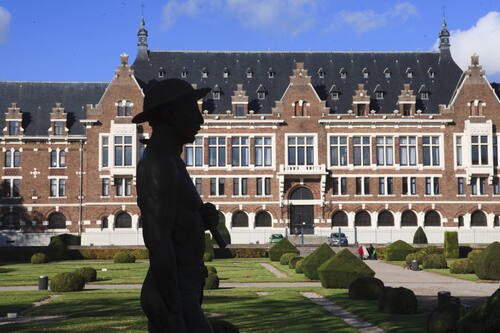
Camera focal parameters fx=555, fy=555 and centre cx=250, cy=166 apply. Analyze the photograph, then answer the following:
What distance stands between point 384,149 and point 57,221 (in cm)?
3485

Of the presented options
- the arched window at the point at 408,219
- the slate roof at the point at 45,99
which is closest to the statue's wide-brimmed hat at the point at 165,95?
the arched window at the point at 408,219

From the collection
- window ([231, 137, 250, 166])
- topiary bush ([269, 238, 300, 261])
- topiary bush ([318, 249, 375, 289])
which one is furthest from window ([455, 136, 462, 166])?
topiary bush ([318, 249, 375, 289])

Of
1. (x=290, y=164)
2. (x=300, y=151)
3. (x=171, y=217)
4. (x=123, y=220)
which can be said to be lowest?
(x=123, y=220)

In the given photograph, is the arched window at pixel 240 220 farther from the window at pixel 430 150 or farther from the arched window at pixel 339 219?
the window at pixel 430 150

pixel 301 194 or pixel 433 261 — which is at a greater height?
pixel 301 194

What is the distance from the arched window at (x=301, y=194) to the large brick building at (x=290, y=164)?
11cm

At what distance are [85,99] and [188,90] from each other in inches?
2389

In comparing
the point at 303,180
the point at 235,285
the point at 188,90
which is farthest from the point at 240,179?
the point at 188,90

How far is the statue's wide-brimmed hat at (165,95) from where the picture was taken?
511 cm

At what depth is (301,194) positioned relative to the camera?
5719cm

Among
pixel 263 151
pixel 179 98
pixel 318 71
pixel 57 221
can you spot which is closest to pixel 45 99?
pixel 57 221

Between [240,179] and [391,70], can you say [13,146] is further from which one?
[391,70]

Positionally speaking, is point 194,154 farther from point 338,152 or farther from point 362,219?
point 362,219

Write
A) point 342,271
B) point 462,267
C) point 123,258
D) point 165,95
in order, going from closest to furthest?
point 165,95
point 342,271
point 462,267
point 123,258
